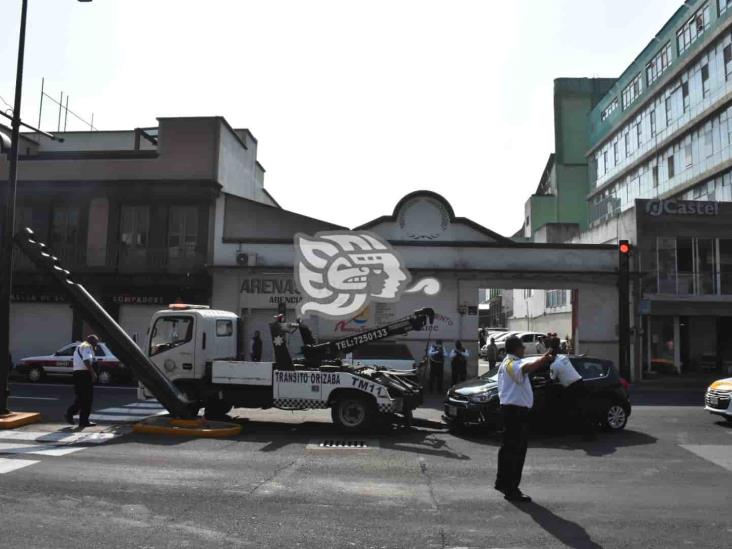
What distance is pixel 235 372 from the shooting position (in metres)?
11.6

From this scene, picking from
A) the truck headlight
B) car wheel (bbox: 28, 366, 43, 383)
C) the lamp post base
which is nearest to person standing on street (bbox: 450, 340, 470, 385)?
the truck headlight

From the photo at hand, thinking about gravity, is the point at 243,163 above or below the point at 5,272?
above

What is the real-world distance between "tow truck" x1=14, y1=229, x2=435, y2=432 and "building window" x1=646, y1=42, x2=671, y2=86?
117 feet

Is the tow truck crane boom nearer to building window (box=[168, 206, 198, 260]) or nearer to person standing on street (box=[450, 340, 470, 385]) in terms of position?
person standing on street (box=[450, 340, 470, 385])

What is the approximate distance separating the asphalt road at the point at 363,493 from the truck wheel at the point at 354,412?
1.42 ft

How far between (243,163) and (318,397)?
19.8 metres

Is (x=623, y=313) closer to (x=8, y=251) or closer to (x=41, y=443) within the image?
(x=41, y=443)

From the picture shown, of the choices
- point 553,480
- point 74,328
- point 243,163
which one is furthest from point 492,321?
point 553,480

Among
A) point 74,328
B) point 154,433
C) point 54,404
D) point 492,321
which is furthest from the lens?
point 492,321

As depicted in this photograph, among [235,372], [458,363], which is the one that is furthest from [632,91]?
[235,372]

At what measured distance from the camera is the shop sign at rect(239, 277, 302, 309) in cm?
2302

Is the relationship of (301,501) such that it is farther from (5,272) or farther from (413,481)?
(5,272)

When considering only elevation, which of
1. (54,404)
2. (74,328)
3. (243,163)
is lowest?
(54,404)

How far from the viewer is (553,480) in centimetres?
769
